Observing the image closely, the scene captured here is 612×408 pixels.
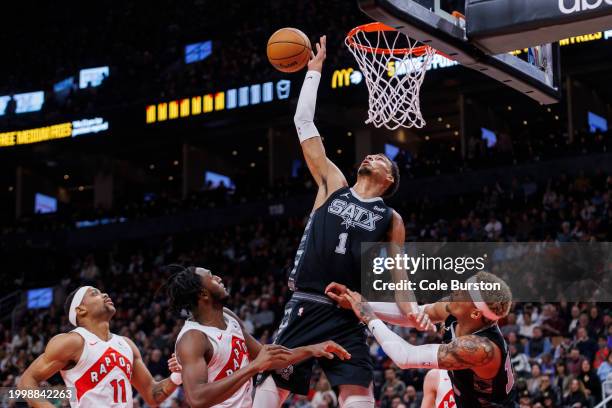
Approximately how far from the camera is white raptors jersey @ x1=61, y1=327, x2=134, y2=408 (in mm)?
5977

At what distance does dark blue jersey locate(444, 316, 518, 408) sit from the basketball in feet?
6.95

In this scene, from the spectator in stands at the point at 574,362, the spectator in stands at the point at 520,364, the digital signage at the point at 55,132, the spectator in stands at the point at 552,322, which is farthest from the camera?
the digital signage at the point at 55,132

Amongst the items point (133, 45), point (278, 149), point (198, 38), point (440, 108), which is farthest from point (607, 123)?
point (133, 45)

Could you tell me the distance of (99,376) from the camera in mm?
6004

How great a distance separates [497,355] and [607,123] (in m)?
20.4

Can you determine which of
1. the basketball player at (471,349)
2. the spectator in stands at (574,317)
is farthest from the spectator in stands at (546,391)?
the basketball player at (471,349)

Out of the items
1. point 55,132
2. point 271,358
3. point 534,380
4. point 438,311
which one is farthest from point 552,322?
point 55,132

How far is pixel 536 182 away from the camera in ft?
65.3

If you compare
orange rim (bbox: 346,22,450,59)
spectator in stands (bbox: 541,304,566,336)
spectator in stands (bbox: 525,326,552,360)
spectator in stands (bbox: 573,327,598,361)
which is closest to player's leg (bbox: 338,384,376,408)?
orange rim (bbox: 346,22,450,59)

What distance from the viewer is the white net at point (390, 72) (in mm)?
8086

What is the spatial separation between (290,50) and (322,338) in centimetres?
198

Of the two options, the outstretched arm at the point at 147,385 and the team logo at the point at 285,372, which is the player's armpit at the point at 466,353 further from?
the outstretched arm at the point at 147,385

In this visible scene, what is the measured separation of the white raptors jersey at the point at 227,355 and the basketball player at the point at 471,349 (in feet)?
2.32

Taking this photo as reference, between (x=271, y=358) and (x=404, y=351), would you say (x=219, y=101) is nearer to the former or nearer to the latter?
(x=404, y=351)
